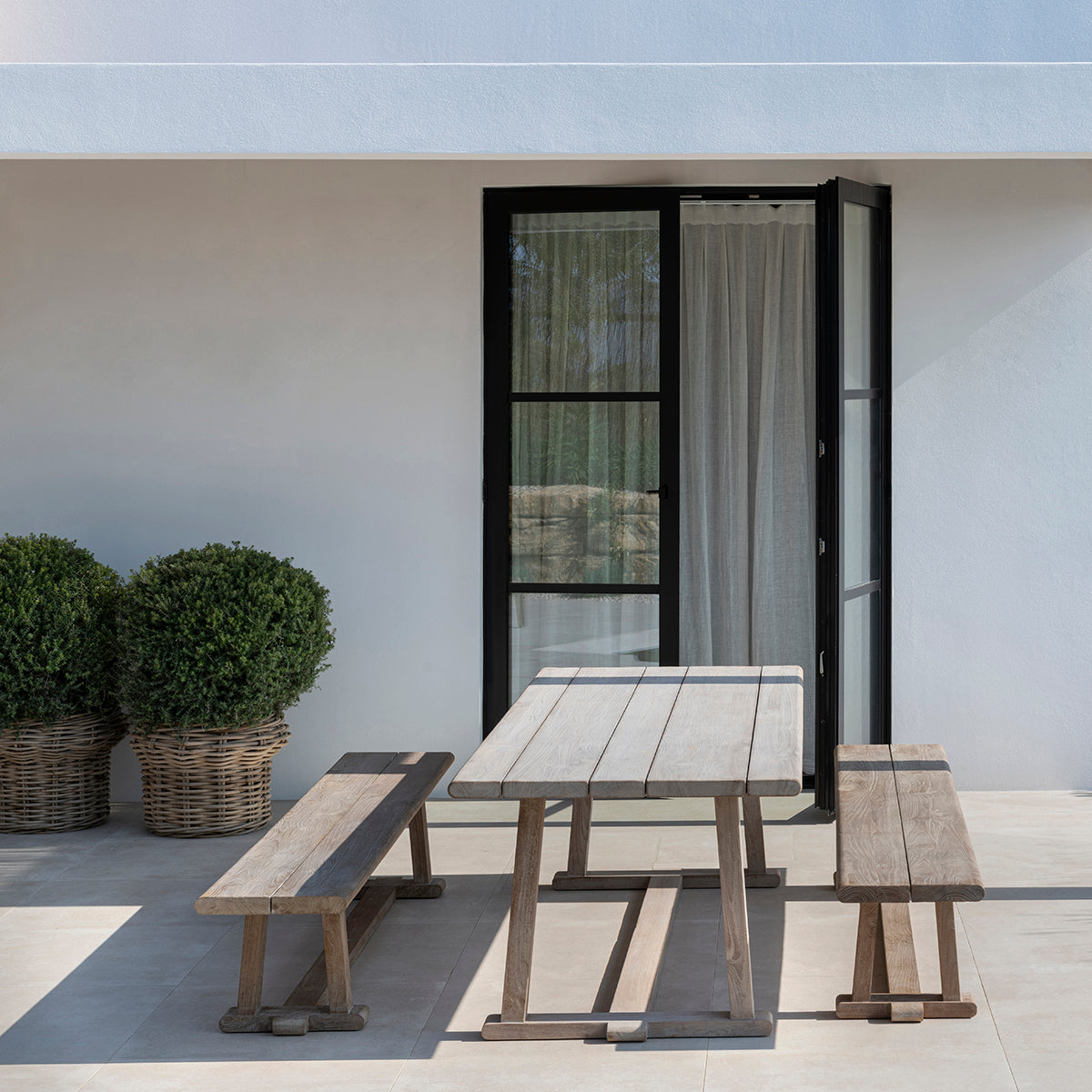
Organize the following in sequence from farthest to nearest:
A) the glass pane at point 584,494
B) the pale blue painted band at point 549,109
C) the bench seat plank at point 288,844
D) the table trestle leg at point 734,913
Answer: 1. the glass pane at point 584,494
2. the pale blue painted band at point 549,109
3. the table trestle leg at point 734,913
4. the bench seat plank at point 288,844

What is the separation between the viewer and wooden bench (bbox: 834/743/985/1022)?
10.1 ft

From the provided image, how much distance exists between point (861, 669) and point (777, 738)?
7.08ft

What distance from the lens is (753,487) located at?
6.55m

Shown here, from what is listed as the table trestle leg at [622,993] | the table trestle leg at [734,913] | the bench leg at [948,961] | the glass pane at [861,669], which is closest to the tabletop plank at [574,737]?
the table trestle leg at [622,993]

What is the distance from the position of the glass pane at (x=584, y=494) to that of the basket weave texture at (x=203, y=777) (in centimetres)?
130

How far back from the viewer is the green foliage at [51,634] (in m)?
5.07

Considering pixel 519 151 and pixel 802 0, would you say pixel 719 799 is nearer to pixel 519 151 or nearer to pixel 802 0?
pixel 519 151

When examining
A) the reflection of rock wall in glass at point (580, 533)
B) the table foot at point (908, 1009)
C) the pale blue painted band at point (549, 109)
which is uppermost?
the pale blue painted band at point (549, 109)

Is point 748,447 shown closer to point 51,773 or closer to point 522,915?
point 51,773

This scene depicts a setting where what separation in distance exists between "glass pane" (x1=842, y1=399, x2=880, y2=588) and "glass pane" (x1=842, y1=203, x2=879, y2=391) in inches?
4.4

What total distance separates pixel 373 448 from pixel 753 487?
186 centimetres

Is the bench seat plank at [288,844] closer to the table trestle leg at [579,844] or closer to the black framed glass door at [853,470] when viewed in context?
the table trestle leg at [579,844]

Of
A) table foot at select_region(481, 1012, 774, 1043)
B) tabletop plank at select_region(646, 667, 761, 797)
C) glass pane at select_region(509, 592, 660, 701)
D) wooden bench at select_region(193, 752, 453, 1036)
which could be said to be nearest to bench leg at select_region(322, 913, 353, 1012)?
wooden bench at select_region(193, 752, 453, 1036)

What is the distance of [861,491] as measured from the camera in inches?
216
